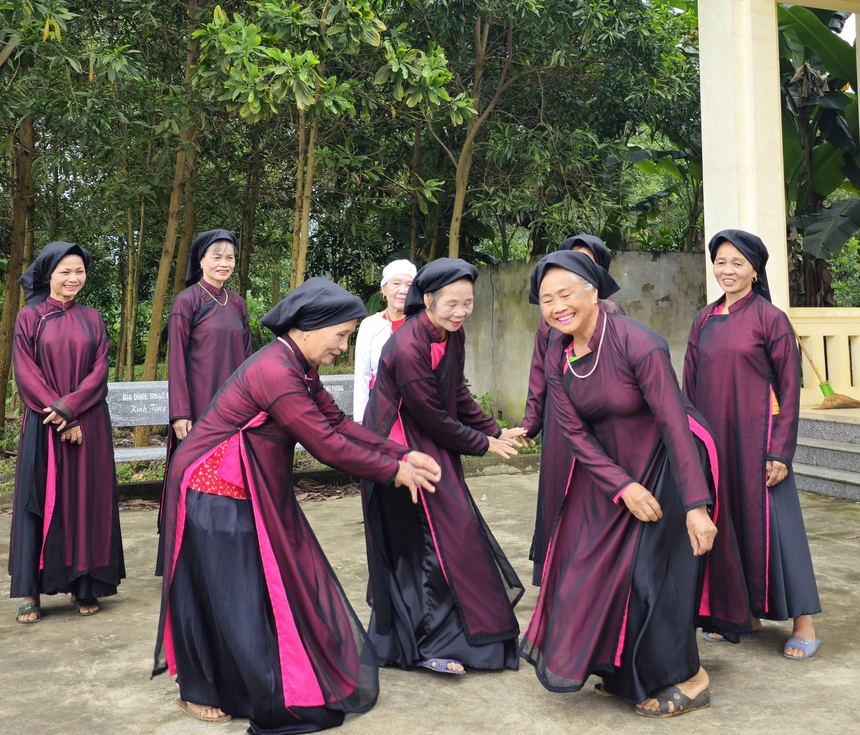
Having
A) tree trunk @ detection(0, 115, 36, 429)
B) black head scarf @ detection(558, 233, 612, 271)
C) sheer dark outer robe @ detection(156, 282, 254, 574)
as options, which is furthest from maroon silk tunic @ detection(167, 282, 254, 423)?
tree trunk @ detection(0, 115, 36, 429)

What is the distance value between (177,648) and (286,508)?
2.13 ft

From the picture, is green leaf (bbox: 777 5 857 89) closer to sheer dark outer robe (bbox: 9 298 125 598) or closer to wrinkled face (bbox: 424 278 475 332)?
wrinkled face (bbox: 424 278 475 332)

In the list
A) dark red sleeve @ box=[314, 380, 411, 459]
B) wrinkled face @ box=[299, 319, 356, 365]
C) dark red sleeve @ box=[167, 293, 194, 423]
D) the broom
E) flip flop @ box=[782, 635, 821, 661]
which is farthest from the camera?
the broom

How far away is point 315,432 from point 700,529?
1.40m

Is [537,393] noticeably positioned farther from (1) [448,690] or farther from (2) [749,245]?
(1) [448,690]

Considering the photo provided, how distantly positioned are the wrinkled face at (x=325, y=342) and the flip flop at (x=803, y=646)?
7.87 ft

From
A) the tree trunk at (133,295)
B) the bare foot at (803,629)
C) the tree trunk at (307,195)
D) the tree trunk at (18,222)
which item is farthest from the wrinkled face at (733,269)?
the tree trunk at (133,295)

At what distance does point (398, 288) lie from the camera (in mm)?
5078

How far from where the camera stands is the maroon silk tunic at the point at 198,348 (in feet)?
18.3

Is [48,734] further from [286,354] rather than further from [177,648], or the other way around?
[286,354]

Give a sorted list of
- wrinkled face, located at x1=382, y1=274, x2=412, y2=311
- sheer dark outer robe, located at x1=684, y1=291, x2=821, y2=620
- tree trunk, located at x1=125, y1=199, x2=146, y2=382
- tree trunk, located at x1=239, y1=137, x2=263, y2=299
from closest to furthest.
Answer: sheer dark outer robe, located at x1=684, y1=291, x2=821, y2=620 < wrinkled face, located at x1=382, y1=274, x2=412, y2=311 < tree trunk, located at x1=239, y1=137, x2=263, y2=299 < tree trunk, located at x1=125, y1=199, x2=146, y2=382

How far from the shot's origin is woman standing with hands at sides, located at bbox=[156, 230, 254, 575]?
5578mm

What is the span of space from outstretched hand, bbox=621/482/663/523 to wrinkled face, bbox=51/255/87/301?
10.7 feet

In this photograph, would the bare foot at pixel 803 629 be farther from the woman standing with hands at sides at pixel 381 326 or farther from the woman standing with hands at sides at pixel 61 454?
the woman standing with hands at sides at pixel 61 454
